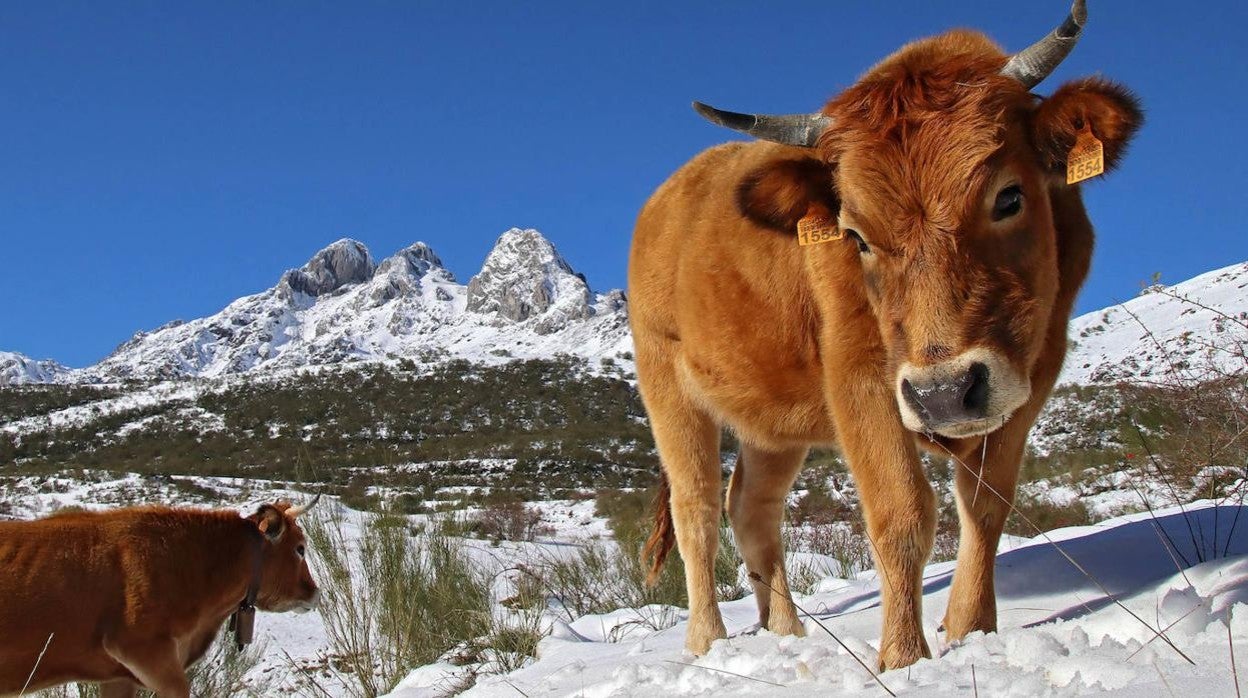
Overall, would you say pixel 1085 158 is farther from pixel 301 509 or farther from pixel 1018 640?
pixel 301 509

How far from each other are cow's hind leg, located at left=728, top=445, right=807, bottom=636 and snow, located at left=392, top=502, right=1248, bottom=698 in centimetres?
27

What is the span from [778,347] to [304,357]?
184 metres

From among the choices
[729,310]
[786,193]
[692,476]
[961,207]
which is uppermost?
[786,193]

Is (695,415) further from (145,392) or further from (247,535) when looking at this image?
(145,392)

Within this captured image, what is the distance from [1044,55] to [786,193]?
0.94 m

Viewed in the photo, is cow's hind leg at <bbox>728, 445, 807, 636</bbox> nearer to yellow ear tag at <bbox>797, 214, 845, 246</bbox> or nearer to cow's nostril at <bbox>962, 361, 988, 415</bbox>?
yellow ear tag at <bbox>797, 214, 845, 246</bbox>

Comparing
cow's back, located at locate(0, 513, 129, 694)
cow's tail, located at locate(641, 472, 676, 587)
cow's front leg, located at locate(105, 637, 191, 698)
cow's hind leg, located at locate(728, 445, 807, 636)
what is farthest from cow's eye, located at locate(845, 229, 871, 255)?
cow's front leg, located at locate(105, 637, 191, 698)

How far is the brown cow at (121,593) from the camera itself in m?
5.52

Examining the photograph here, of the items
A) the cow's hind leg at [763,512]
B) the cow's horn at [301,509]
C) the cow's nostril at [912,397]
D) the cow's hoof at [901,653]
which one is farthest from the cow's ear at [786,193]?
the cow's horn at [301,509]

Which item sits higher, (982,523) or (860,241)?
(860,241)

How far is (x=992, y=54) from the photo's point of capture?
3.24 meters

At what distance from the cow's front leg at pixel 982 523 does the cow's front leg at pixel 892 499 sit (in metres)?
0.30

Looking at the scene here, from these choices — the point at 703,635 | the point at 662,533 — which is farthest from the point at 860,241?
the point at 662,533

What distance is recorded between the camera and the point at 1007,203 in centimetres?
284
